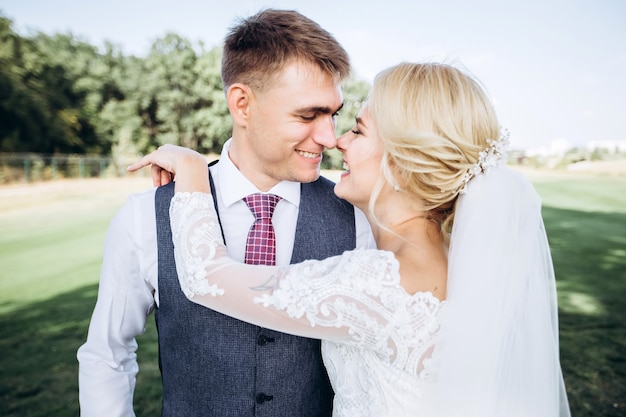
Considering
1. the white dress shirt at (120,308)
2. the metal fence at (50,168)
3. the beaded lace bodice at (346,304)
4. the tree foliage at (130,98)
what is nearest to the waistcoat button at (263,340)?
the beaded lace bodice at (346,304)

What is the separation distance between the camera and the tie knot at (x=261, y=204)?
1.86m

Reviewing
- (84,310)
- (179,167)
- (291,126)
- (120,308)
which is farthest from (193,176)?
(84,310)

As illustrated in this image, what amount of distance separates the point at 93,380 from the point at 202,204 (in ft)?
2.65

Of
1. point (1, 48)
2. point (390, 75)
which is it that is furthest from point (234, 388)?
point (1, 48)

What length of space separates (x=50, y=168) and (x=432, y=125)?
92.1ft

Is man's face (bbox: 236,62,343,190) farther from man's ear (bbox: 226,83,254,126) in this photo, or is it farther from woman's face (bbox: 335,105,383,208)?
woman's face (bbox: 335,105,383,208)

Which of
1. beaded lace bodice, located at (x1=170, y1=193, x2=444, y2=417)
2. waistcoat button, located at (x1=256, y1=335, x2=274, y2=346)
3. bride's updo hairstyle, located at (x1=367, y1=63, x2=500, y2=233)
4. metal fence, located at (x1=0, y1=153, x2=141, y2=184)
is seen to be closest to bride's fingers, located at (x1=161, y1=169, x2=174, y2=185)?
beaded lace bodice, located at (x1=170, y1=193, x2=444, y2=417)

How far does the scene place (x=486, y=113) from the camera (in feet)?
5.18

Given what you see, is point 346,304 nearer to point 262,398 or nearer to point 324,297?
point 324,297

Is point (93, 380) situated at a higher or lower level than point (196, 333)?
lower

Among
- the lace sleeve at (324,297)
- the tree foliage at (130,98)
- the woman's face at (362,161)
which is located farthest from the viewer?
the tree foliage at (130,98)

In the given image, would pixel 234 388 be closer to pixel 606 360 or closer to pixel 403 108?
pixel 403 108

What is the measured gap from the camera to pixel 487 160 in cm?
159

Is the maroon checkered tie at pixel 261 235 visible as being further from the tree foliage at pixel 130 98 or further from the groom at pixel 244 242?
the tree foliage at pixel 130 98
